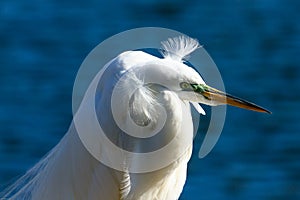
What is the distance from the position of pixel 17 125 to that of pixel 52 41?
0.93 metres

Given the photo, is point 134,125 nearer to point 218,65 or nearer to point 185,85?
point 185,85

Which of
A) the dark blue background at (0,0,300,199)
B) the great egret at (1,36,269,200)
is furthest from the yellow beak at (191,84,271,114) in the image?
the dark blue background at (0,0,300,199)

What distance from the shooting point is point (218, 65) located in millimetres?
5574

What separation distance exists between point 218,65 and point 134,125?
10.3 feet

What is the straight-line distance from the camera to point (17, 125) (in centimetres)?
525

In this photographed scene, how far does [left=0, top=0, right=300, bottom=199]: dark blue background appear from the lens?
487cm

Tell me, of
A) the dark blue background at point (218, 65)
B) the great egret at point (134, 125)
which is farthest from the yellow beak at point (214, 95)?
the dark blue background at point (218, 65)

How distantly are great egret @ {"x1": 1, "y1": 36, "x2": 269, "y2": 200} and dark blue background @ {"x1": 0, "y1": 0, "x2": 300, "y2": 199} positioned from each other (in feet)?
6.32

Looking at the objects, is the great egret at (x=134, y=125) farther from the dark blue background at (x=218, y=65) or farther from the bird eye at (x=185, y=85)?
the dark blue background at (x=218, y=65)

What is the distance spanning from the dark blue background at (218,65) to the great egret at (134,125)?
1.93 m

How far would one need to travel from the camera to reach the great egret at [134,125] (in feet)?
7.92

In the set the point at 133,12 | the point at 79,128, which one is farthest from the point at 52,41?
the point at 79,128

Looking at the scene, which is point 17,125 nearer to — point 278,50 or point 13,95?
point 13,95

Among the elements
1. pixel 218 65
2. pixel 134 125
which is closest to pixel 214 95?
pixel 134 125
